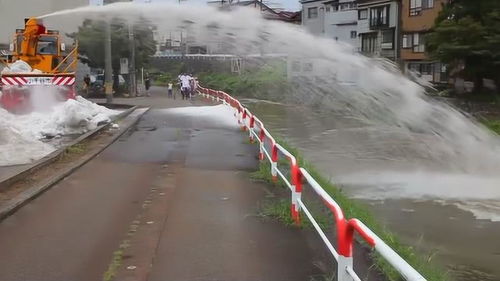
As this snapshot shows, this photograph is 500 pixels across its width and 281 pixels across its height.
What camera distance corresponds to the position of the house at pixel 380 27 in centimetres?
5053

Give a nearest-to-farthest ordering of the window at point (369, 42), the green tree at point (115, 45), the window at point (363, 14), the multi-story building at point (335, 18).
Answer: the green tree at point (115, 45), the window at point (369, 42), the window at point (363, 14), the multi-story building at point (335, 18)

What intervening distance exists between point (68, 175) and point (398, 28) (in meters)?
43.7

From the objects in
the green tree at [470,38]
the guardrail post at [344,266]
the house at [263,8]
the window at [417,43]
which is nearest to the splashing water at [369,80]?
the house at [263,8]

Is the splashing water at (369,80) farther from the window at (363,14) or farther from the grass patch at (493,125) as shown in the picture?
the window at (363,14)

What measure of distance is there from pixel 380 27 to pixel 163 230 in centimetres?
4816

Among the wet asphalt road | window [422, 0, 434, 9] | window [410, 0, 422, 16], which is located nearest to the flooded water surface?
the wet asphalt road

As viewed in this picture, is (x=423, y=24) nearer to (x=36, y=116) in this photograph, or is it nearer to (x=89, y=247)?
(x=36, y=116)

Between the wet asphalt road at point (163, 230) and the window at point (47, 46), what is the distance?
394 inches

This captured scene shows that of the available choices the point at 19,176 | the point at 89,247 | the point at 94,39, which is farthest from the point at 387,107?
the point at 94,39

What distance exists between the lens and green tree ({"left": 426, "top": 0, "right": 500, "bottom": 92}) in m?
30.5

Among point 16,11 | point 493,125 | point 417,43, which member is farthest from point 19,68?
point 16,11

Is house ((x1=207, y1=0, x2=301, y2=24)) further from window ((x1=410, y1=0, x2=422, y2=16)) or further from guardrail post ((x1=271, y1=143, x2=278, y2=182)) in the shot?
window ((x1=410, y1=0, x2=422, y2=16))

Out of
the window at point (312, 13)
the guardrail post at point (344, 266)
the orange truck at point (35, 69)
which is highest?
the window at point (312, 13)

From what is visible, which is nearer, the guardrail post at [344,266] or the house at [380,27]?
the guardrail post at [344,266]
